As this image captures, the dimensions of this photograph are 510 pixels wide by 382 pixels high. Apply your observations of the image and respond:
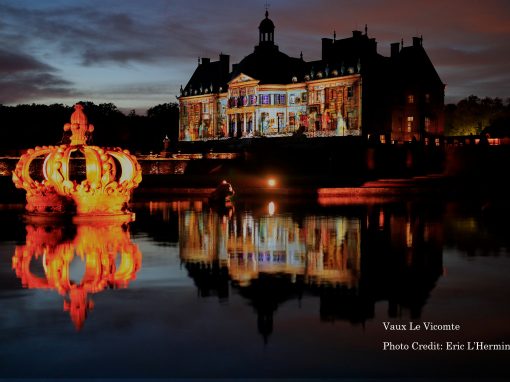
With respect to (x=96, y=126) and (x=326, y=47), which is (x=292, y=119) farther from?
(x=96, y=126)

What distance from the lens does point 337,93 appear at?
3871 inches

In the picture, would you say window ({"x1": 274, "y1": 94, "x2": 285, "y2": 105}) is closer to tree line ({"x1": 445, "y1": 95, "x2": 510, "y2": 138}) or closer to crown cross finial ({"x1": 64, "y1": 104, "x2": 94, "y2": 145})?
tree line ({"x1": 445, "y1": 95, "x2": 510, "y2": 138})

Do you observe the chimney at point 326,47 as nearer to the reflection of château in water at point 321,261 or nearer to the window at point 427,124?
the window at point 427,124

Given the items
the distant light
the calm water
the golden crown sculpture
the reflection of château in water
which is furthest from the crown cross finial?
the distant light

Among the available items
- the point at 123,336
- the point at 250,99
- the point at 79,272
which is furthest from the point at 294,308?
the point at 250,99

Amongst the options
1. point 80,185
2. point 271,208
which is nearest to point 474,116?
point 271,208

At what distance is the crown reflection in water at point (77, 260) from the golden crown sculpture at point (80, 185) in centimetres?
373

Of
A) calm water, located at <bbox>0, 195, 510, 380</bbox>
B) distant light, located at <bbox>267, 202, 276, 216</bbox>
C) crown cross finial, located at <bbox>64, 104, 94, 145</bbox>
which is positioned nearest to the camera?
calm water, located at <bbox>0, 195, 510, 380</bbox>

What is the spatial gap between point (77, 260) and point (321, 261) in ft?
18.7

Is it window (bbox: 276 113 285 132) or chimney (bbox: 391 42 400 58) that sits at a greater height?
chimney (bbox: 391 42 400 58)

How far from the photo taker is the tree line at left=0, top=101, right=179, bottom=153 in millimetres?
112625

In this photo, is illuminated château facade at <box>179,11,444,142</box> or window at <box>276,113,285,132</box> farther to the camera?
window at <box>276,113,285,132</box>

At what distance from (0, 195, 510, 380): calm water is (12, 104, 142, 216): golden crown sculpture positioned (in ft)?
14.0

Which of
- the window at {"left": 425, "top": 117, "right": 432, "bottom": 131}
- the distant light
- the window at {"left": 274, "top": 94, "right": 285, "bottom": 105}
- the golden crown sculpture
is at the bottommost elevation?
the distant light
